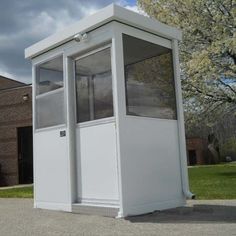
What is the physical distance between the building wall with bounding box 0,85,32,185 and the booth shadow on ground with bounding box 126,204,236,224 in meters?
16.1

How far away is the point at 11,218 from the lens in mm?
8070

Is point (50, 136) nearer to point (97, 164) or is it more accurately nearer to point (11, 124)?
point (97, 164)

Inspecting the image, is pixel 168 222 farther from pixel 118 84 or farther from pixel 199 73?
pixel 199 73

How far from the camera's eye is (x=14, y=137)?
77.9ft

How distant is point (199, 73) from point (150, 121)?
11.1 m

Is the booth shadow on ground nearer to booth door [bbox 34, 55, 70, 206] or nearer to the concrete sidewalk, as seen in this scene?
the concrete sidewalk

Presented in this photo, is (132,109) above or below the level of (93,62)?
below

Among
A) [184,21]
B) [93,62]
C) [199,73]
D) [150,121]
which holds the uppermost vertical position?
[184,21]

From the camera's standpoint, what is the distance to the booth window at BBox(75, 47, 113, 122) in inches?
319

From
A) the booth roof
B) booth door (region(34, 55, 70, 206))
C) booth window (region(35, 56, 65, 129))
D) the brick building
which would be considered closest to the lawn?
booth door (region(34, 55, 70, 206))

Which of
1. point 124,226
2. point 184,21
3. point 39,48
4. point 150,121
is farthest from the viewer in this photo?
point 184,21

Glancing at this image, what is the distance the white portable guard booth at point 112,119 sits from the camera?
25.5ft

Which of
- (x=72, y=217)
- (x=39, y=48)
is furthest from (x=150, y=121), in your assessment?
(x=39, y=48)

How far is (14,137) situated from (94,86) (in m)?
16.2
